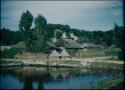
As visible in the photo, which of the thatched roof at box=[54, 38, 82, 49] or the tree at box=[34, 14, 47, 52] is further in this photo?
the thatched roof at box=[54, 38, 82, 49]

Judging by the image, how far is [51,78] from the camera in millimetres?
14797

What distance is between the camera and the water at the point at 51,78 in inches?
503

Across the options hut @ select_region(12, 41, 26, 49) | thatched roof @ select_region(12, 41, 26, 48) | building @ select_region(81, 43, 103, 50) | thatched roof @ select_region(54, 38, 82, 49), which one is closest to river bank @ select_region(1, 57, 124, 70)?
hut @ select_region(12, 41, 26, 49)

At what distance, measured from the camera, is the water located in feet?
41.9

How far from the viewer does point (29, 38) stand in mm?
22641

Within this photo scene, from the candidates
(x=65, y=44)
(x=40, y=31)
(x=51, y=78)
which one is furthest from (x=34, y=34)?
(x=51, y=78)

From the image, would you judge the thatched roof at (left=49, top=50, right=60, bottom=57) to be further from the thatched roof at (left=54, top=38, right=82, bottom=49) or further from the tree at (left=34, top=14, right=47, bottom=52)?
the thatched roof at (left=54, top=38, right=82, bottom=49)

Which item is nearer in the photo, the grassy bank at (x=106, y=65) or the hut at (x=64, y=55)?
the grassy bank at (x=106, y=65)

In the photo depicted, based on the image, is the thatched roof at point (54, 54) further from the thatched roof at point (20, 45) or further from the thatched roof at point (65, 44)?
the thatched roof at point (20, 45)

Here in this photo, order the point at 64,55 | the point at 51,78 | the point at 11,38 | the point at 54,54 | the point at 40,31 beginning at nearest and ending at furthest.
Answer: the point at 51,78, the point at 54,54, the point at 64,55, the point at 40,31, the point at 11,38

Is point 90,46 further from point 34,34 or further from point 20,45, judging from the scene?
point 20,45

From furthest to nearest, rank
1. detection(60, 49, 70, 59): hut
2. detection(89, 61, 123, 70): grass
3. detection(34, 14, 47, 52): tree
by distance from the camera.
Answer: detection(60, 49, 70, 59): hut < detection(34, 14, 47, 52): tree < detection(89, 61, 123, 70): grass

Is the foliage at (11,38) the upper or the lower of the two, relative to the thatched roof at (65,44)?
upper

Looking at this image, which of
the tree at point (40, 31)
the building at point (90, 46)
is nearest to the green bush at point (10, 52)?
the tree at point (40, 31)
